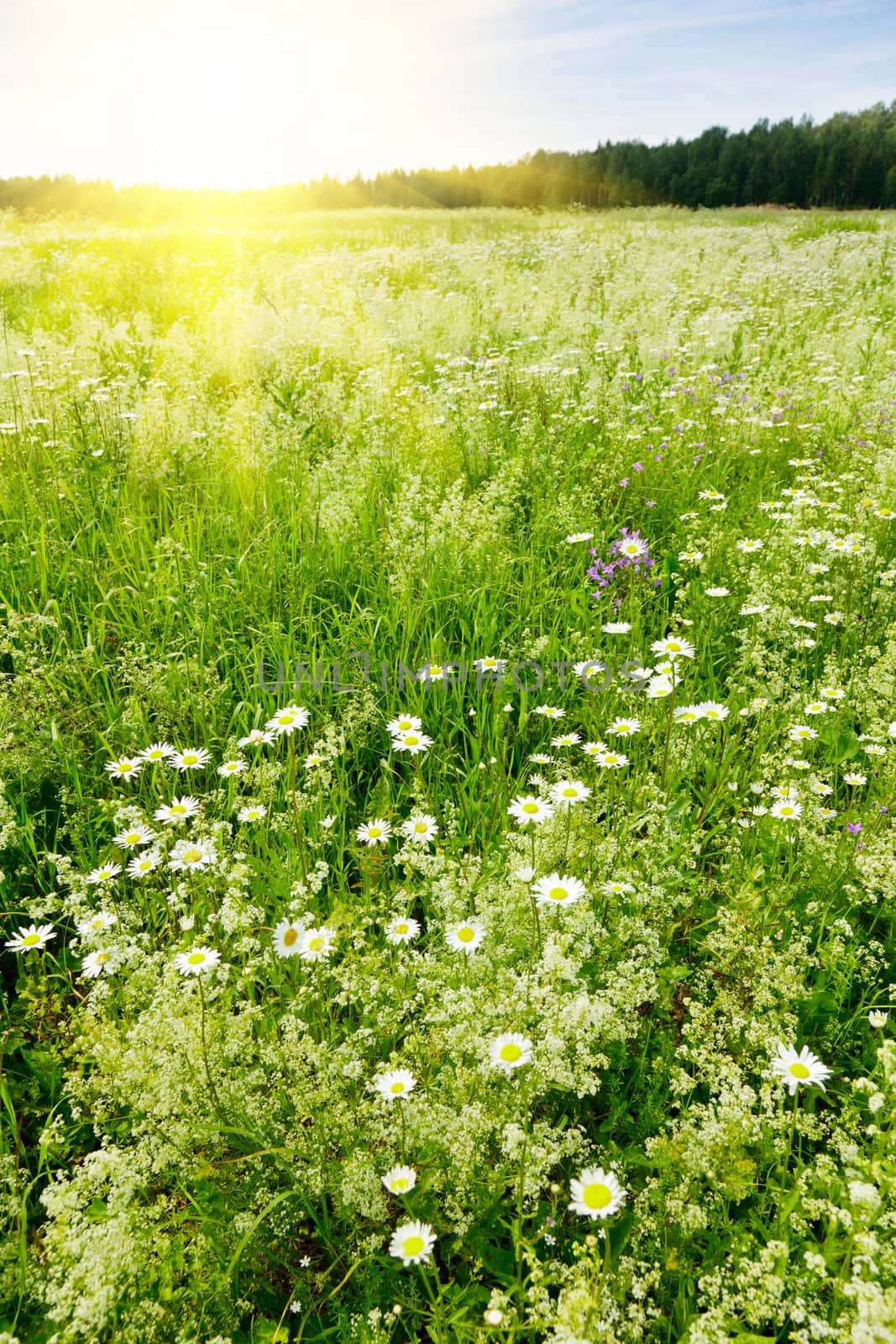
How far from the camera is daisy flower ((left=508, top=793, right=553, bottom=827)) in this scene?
1.96m

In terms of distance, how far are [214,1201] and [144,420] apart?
401cm

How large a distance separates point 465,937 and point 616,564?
7.05 ft

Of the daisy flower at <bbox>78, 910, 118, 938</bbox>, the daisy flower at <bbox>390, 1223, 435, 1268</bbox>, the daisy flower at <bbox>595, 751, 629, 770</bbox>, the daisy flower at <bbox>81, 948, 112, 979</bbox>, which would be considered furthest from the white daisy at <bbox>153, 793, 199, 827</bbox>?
the daisy flower at <bbox>595, 751, 629, 770</bbox>

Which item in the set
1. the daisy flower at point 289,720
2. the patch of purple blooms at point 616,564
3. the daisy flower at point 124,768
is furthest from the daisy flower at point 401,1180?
the patch of purple blooms at point 616,564

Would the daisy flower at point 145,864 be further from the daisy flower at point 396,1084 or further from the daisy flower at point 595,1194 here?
the daisy flower at point 595,1194

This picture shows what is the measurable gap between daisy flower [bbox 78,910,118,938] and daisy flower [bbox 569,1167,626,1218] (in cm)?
118

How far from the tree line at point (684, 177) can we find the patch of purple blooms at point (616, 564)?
121 ft

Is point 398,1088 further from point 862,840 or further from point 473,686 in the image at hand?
point 473,686

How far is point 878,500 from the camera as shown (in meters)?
3.70

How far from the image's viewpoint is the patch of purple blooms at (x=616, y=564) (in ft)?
11.0

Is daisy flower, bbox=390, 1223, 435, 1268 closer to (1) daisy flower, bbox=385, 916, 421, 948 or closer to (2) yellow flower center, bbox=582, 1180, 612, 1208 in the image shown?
(2) yellow flower center, bbox=582, 1180, 612, 1208

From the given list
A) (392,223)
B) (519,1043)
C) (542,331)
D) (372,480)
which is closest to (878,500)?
(372,480)

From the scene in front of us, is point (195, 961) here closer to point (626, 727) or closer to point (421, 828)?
point (421, 828)

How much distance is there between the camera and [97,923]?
1.91m
